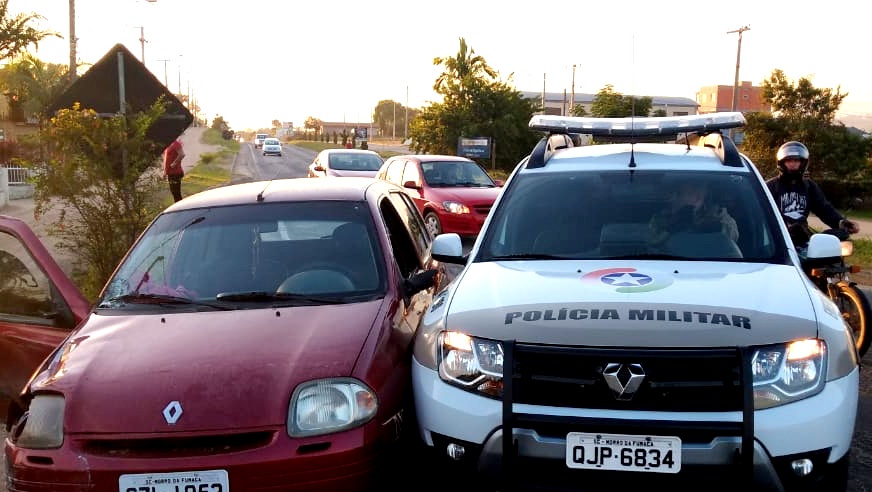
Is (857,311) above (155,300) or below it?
below

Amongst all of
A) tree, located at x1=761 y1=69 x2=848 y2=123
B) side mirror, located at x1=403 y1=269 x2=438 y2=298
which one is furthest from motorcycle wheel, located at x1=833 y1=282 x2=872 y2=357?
tree, located at x1=761 y1=69 x2=848 y2=123

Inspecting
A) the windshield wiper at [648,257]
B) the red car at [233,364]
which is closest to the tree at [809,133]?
the windshield wiper at [648,257]

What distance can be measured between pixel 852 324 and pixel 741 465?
4161mm

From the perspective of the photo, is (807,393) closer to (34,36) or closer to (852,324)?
(852,324)

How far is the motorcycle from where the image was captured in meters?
6.09

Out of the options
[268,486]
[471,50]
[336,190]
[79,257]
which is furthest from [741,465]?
[471,50]

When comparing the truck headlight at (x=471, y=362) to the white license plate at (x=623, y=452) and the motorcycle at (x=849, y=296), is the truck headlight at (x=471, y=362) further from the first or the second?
the motorcycle at (x=849, y=296)

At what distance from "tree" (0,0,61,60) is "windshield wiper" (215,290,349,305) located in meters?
17.4

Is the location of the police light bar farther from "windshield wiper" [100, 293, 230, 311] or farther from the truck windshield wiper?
"windshield wiper" [100, 293, 230, 311]

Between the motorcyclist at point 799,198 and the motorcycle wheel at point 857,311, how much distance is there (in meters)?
0.53

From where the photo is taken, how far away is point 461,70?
3038 centimetres

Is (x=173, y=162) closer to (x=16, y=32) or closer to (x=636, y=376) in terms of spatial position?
(x=16, y=32)

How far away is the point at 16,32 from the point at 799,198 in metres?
17.8

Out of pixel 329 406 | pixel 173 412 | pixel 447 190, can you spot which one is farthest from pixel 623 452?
pixel 447 190
